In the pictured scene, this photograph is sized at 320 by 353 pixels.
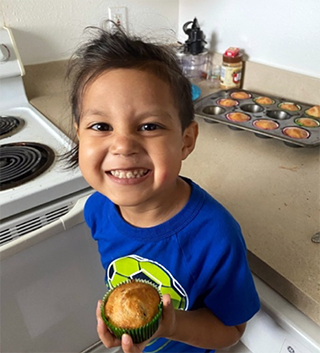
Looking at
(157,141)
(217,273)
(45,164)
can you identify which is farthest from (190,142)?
(45,164)

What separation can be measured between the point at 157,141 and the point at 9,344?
66cm

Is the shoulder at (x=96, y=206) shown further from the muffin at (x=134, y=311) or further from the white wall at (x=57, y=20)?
the white wall at (x=57, y=20)

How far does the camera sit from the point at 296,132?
2.81 ft

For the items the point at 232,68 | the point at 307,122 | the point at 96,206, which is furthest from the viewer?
the point at 232,68

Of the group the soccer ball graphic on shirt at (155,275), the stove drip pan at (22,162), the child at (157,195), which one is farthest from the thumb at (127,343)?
the stove drip pan at (22,162)

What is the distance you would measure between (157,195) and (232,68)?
78cm

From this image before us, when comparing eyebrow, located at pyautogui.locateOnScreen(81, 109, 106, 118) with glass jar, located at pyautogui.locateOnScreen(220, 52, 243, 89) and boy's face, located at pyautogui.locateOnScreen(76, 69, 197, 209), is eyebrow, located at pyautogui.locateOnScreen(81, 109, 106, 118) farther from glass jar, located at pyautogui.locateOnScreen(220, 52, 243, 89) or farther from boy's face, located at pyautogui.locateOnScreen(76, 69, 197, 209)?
glass jar, located at pyautogui.locateOnScreen(220, 52, 243, 89)

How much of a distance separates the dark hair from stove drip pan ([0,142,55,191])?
275mm

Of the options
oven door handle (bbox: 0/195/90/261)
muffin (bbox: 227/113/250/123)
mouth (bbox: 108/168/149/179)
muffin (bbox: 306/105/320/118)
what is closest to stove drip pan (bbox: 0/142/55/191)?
oven door handle (bbox: 0/195/90/261)

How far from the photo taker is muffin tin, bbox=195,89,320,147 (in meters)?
0.85

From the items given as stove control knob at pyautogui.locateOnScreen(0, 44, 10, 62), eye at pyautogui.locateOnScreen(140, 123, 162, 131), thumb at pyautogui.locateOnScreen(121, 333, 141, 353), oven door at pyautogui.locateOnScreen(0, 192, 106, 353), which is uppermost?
eye at pyautogui.locateOnScreen(140, 123, 162, 131)

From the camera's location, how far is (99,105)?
47cm

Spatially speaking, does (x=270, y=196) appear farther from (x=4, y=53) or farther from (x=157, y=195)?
(x=4, y=53)

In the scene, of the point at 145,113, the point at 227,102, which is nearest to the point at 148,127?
the point at 145,113
